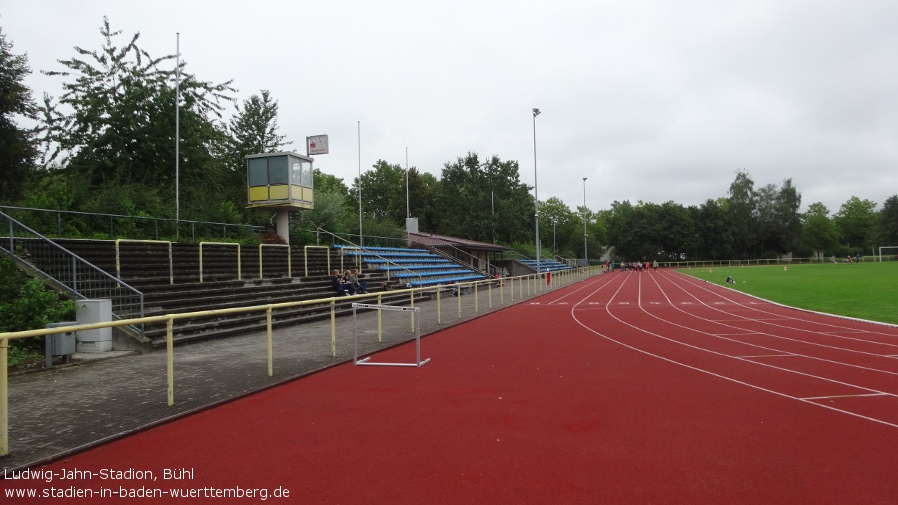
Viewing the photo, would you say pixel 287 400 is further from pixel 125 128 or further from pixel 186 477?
pixel 125 128

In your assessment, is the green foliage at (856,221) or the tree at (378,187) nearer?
the tree at (378,187)

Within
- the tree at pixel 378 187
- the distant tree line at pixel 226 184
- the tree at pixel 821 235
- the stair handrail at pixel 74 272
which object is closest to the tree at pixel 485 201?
the distant tree line at pixel 226 184

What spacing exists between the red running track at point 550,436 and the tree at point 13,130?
16.7 m

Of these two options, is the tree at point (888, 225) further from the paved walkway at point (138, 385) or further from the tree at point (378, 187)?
the paved walkway at point (138, 385)

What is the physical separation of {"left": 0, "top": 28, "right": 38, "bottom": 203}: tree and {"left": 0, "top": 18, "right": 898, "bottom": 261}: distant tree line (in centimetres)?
4

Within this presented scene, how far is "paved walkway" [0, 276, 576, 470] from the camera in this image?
5176 millimetres

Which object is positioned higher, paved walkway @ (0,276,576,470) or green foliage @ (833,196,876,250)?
green foliage @ (833,196,876,250)

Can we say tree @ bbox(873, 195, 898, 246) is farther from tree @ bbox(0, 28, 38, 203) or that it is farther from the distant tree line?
tree @ bbox(0, 28, 38, 203)

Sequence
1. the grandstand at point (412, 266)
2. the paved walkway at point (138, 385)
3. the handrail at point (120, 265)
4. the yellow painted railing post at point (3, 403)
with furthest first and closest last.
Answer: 1. the grandstand at point (412, 266)
2. the handrail at point (120, 265)
3. the paved walkway at point (138, 385)
4. the yellow painted railing post at point (3, 403)

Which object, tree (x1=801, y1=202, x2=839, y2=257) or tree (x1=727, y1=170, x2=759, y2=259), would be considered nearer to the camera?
tree (x1=727, y1=170, x2=759, y2=259)

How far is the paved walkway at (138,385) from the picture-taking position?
204 inches

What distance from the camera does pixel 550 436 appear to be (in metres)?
5.10

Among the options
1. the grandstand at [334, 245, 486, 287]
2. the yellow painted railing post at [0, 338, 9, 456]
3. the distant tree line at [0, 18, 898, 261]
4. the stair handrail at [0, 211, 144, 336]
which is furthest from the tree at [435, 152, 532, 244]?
the yellow painted railing post at [0, 338, 9, 456]

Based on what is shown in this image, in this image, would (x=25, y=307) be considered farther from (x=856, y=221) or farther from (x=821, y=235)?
(x=856, y=221)
